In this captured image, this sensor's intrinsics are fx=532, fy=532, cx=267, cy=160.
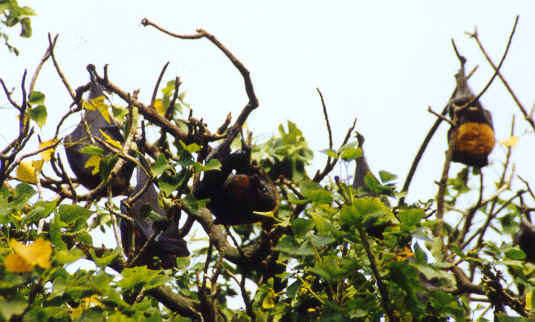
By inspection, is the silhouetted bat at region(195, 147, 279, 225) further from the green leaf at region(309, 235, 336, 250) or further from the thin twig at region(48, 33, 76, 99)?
the green leaf at region(309, 235, 336, 250)

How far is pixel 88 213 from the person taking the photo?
2062 millimetres

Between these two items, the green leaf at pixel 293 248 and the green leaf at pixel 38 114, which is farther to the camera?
the green leaf at pixel 38 114

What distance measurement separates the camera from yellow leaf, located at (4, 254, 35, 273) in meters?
1.37

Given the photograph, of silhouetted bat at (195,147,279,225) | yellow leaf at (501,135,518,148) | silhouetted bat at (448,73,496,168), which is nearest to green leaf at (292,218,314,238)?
silhouetted bat at (195,147,279,225)

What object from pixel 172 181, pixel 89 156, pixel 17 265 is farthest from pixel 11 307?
pixel 89 156

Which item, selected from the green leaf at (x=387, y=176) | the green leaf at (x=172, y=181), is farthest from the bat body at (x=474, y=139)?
the green leaf at (x=172, y=181)

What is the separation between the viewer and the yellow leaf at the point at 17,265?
137 centimetres

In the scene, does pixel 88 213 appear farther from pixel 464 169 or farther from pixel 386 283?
pixel 464 169

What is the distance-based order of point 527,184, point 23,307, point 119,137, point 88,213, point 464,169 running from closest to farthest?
point 23,307, point 88,213, point 527,184, point 119,137, point 464,169

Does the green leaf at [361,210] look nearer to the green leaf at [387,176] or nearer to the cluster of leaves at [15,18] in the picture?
the green leaf at [387,176]

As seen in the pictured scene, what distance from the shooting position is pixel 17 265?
1.39 m

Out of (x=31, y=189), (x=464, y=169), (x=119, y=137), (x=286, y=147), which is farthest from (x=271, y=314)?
(x=464, y=169)

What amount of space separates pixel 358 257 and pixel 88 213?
1045 millimetres

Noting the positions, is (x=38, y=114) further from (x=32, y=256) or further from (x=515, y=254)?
(x=515, y=254)
